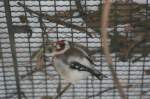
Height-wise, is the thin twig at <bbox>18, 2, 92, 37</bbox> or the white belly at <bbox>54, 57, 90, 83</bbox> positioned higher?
the thin twig at <bbox>18, 2, 92, 37</bbox>

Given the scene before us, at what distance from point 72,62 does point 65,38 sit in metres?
0.28

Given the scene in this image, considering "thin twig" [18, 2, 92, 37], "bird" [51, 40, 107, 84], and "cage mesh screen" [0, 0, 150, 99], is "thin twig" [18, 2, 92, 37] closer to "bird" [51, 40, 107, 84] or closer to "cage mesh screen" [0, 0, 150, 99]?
"cage mesh screen" [0, 0, 150, 99]

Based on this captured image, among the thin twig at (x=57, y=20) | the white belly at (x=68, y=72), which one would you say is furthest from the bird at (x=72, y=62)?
the thin twig at (x=57, y=20)

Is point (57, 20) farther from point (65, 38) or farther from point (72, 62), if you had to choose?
point (72, 62)

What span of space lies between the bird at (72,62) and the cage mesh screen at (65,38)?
0.17 metres

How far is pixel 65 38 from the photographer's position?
6.14 feet

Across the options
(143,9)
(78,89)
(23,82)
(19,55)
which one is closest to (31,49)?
(19,55)

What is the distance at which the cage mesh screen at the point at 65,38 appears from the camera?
1.81 meters

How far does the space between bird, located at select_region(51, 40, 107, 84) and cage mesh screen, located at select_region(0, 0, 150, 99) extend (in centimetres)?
17

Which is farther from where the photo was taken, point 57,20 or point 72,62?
point 57,20

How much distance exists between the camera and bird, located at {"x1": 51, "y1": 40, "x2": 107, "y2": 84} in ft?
5.22

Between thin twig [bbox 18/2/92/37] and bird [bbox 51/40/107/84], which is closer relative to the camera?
Result: bird [bbox 51/40/107/84]

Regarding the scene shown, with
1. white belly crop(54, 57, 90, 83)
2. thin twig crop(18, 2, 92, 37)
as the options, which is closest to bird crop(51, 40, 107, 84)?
white belly crop(54, 57, 90, 83)

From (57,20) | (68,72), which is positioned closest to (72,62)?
(68,72)
